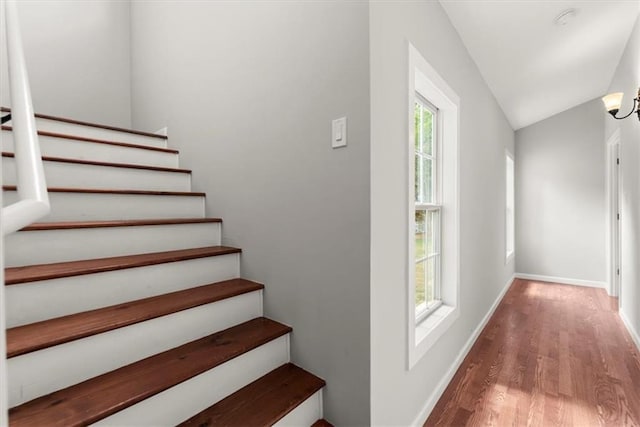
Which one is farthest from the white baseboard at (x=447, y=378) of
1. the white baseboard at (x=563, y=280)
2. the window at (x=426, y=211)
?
the white baseboard at (x=563, y=280)

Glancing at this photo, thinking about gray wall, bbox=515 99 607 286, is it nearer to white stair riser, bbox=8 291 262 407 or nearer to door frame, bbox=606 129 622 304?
door frame, bbox=606 129 622 304

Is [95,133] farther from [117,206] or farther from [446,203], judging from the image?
[446,203]

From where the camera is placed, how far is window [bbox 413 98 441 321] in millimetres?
2186

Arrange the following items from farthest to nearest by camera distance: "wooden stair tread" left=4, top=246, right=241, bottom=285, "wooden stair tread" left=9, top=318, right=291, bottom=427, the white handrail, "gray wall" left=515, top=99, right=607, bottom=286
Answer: "gray wall" left=515, top=99, right=607, bottom=286
"wooden stair tread" left=4, top=246, right=241, bottom=285
"wooden stair tread" left=9, top=318, right=291, bottom=427
the white handrail

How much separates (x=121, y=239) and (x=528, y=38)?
10.5 ft

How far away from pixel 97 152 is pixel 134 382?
1.73 m

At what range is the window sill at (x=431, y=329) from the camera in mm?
1686

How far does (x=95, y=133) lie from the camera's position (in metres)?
2.40

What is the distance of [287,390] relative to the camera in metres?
1.37

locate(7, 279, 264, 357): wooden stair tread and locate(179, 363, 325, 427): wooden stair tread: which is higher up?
locate(7, 279, 264, 357): wooden stair tread

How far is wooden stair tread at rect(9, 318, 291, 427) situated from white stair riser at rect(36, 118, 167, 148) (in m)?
1.92

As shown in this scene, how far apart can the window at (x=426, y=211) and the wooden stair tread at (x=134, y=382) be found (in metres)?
1.16

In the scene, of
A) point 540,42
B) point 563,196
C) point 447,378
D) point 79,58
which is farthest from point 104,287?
point 563,196

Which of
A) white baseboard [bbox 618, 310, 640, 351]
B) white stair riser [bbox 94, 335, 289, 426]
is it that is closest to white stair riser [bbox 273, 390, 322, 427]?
white stair riser [bbox 94, 335, 289, 426]
